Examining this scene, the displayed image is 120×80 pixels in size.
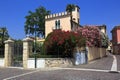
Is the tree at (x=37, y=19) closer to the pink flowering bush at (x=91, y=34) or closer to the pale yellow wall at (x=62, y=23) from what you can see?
the pale yellow wall at (x=62, y=23)

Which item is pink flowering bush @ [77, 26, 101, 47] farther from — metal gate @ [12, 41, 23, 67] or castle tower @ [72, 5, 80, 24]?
castle tower @ [72, 5, 80, 24]

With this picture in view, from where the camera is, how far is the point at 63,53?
22.8 meters

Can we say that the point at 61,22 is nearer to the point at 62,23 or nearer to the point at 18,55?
the point at 62,23

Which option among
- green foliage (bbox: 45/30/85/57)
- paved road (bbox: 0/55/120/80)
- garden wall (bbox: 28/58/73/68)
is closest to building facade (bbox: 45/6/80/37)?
green foliage (bbox: 45/30/85/57)

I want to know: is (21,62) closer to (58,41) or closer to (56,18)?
(58,41)

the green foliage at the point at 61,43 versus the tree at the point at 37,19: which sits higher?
the tree at the point at 37,19

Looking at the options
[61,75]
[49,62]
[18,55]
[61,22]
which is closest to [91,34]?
[61,22]

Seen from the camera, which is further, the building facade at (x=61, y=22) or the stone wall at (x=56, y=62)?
the building facade at (x=61, y=22)

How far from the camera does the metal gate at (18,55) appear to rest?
2302 cm

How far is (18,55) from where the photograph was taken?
23406 mm

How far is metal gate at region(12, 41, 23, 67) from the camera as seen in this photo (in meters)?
23.0

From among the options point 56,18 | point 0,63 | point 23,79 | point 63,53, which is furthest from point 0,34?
point 23,79

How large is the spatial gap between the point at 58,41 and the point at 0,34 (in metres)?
31.7

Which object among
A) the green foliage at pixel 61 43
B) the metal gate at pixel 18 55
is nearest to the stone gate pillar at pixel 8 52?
the metal gate at pixel 18 55
